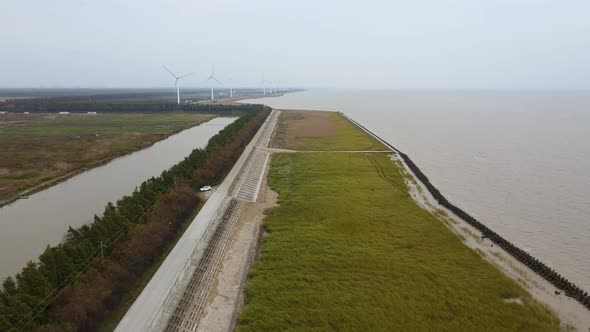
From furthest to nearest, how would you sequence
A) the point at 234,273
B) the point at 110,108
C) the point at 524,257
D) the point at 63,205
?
the point at 110,108 < the point at 63,205 < the point at 524,257 < the point at 234,273

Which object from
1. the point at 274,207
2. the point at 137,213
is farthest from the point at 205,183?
the point at 137,213

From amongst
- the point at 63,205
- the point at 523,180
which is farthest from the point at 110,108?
the point at 523,180

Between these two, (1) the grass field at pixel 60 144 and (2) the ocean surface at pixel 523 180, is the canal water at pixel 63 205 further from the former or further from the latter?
(2) the ocean surface at pixel 523 180

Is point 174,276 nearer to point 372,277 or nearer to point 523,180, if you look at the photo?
point 372,277

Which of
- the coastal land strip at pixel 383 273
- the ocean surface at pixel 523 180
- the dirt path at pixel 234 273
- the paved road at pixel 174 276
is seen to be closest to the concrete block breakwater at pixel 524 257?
the coastal land strip at pixel 383 273

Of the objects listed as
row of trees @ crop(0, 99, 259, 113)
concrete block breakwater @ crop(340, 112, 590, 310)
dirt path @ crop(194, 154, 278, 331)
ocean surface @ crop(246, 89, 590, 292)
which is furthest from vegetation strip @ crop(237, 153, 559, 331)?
row of trees @ crop(0, 99, 259, 113)

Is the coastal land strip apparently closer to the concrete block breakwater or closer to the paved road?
the concrete block breakwater
